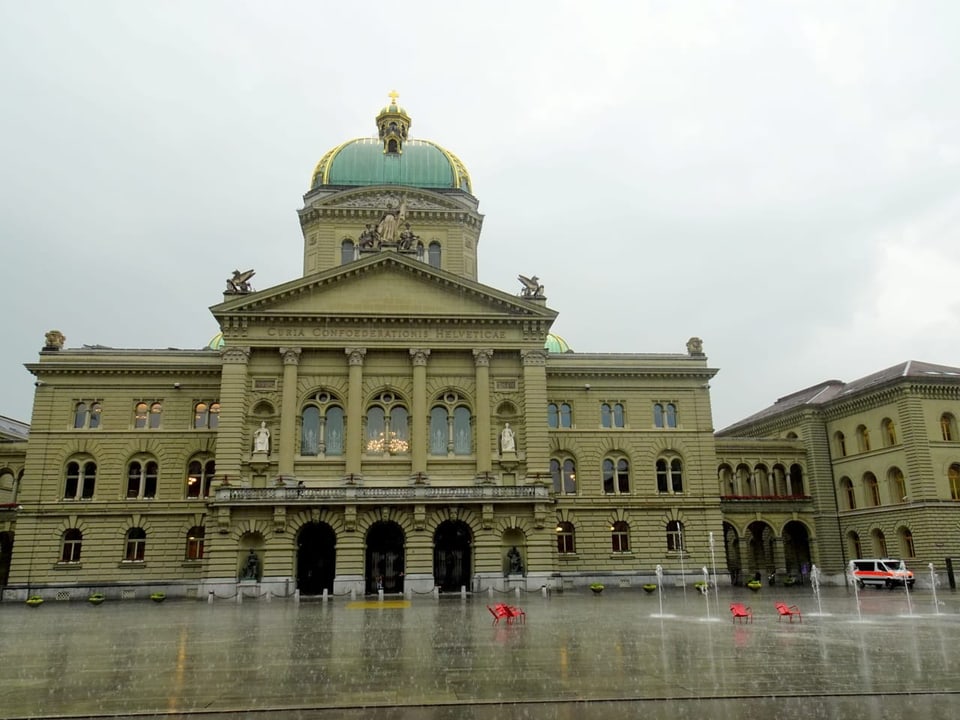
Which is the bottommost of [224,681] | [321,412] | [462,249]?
[224,681]

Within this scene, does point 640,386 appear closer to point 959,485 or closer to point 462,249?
point 462,249

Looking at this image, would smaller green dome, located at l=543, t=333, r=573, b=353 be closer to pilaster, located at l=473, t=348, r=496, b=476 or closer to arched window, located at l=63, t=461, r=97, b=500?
pilaster, located at l=473, t=348, r=496, b=476

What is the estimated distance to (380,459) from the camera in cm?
4838

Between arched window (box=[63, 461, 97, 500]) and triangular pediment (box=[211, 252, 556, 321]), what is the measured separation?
1449 centimetres

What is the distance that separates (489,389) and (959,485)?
3326 cm

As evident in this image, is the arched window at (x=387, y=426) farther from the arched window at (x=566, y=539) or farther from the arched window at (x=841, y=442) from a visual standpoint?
the arched window at (x=841, y=442)

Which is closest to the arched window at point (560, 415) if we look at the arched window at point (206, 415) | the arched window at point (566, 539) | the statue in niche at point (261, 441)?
the arched window at point (566, 539)

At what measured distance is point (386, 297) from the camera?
5022cm

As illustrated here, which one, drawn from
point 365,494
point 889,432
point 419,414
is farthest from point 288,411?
point 889,432

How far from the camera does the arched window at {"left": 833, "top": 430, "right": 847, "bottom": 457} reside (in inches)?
2395

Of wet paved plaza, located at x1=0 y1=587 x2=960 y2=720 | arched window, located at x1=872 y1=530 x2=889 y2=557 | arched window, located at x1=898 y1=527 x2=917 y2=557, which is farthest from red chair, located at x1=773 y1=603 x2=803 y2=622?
arched window, located at x1=872 y1=530 x2=889 y2=557

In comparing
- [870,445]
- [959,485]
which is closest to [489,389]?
[870,445]

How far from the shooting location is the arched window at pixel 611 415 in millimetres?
55719

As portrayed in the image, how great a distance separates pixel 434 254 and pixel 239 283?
16.8 meters
